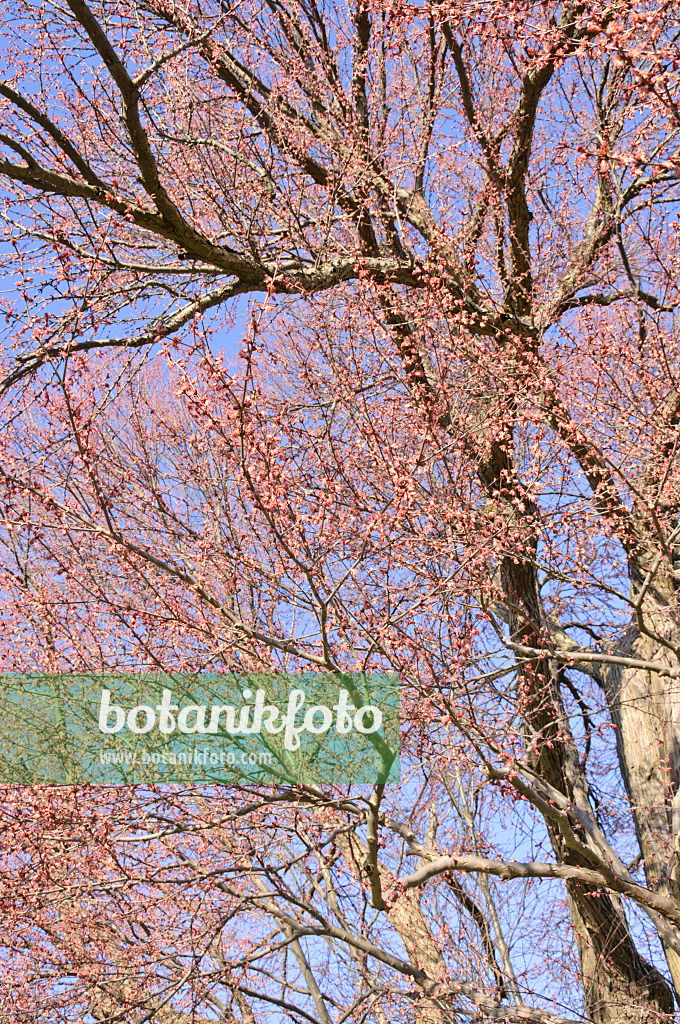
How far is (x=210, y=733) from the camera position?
499 cm

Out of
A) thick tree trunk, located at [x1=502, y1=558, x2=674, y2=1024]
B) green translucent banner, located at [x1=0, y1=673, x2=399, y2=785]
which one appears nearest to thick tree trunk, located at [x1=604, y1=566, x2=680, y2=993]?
thick tree trunk, located at [x1=502, y1=558, x2=674, y2=1024]

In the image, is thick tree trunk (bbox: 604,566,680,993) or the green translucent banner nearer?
the green translucent banner

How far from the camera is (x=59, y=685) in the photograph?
6059 mm

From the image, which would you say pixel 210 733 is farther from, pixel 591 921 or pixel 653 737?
pixel 653 737

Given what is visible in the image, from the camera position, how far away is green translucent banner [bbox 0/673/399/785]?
4.95m

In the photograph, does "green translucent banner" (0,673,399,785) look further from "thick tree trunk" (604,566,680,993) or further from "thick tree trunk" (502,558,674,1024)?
"thick tree trunk" (604,566,680,993)

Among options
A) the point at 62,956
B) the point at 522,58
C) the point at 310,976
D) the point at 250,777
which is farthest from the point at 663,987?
the point at 522,58

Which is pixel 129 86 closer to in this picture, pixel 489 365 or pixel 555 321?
pixel 489 365

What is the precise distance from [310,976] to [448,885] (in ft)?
5.13

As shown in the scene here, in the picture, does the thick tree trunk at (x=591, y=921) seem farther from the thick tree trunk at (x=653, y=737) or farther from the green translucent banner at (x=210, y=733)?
the green translucent banner at (x=210, y=733)

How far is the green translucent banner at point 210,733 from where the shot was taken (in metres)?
4.95

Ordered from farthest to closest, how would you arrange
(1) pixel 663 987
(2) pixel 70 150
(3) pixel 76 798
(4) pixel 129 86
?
(1) pixel 663 987
(3) pixel 76 798
(2) pixel 70 150
(4) pixel 129 86

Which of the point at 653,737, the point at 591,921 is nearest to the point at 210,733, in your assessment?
the point at 591,921

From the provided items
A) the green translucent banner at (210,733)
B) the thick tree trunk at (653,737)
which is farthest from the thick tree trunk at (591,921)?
the green translucent banner at (210,733)
